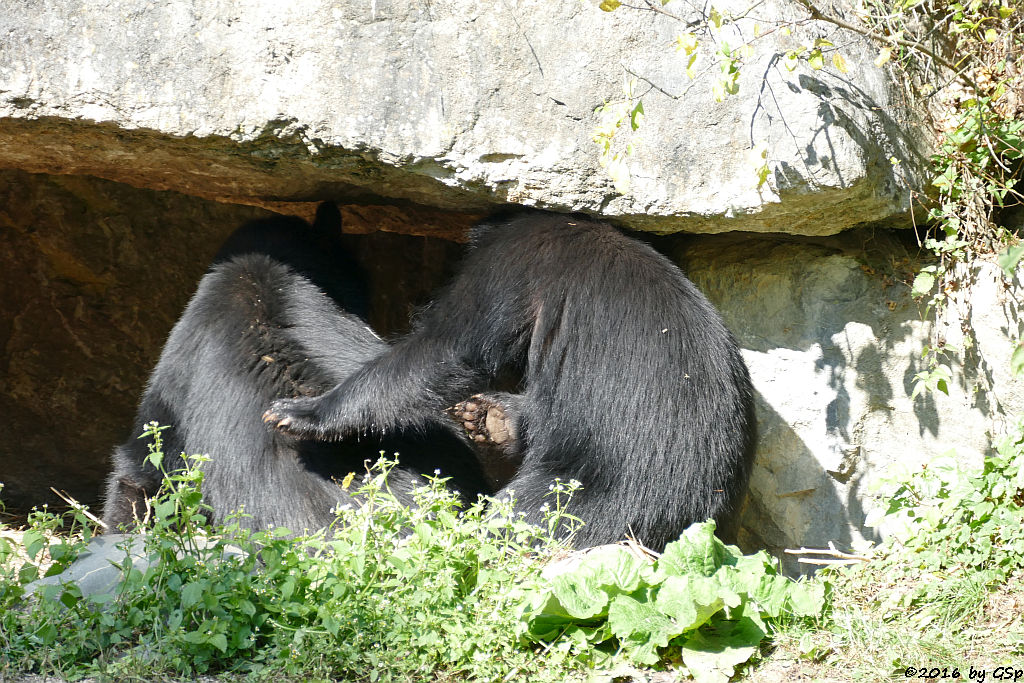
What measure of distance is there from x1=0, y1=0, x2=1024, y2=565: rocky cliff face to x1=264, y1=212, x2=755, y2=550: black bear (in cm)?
27

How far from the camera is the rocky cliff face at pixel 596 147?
360 centimetres

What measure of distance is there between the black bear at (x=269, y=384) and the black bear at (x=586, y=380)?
206 mm

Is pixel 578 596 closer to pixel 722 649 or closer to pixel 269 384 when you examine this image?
pixel 722 649

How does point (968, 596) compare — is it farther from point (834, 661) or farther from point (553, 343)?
point (553, 343)

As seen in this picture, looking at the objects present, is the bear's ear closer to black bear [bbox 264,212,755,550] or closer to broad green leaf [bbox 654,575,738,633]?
black bear [bbox 264,212,755,550]

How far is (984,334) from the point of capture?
150 inches

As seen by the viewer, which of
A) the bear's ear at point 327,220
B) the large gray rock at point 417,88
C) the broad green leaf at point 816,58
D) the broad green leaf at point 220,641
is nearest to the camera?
the broad green leaf at point 220,641

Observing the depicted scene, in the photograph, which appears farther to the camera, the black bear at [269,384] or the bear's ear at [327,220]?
the bear's ear at [327,220]

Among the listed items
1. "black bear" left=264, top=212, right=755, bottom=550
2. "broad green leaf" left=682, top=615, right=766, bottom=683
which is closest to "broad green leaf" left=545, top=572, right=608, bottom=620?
"broad green leaf" left=682, top=615, right=766, bottom=683

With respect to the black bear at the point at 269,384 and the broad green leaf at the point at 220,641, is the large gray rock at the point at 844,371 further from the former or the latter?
the broad green leaf at the point at 220,641

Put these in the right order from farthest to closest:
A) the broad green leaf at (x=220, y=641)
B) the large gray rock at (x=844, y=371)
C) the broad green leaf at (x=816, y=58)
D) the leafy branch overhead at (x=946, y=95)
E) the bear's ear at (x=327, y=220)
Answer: the bear's ear at (x=327, y=220)
the large gray rock at (x=844, y=371)
the leafy branch overhead at (x=946, y=95)
the broad green leaf at (x=816, y=58)
the broad green leaf at (x=220, y=641)

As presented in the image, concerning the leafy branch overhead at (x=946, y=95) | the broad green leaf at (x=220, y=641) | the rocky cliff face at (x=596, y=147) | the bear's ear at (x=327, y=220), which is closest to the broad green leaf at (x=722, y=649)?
the broad green leaf at (x=220, y=641)

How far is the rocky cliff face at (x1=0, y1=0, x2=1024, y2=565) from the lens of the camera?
3600 mm

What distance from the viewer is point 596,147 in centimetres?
372
